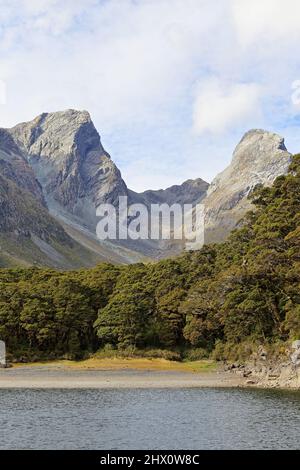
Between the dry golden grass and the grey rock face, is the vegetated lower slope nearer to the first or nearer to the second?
the grey rock face

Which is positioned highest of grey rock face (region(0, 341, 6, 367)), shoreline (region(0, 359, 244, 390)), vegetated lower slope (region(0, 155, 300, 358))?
vegetated lower slope (region(0, 155, 300, 358))

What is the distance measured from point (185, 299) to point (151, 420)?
5183 cm

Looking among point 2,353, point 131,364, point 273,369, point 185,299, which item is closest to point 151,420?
point 273,369

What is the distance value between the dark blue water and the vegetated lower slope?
19.6 meters

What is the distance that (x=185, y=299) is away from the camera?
93.8 m

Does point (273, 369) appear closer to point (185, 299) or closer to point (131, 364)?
point (131, 364)

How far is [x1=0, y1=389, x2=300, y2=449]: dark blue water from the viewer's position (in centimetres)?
3459

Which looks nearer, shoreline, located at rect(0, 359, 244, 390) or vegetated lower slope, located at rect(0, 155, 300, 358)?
shoreline, located at rect(0, 359, 244, 390)

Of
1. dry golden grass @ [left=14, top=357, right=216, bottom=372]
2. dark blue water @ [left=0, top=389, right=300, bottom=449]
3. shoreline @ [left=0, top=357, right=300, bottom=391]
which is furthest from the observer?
dry golden grass @ [left=14, top=357, right=216, bottom=372]

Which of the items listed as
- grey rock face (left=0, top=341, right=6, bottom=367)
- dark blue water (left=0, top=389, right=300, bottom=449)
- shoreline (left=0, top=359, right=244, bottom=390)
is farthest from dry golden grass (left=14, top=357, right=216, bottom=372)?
dark blue water (left=0, top=389, right=300, bottom=449)

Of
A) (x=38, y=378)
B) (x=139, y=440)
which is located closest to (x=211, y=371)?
(x=38, y=378)

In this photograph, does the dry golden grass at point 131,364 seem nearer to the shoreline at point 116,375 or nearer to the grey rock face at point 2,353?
the shoreline at point 116,375

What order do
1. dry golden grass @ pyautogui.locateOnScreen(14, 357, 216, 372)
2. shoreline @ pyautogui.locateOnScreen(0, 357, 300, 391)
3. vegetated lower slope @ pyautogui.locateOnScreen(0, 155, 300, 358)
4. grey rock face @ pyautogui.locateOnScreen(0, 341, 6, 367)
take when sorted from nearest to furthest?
shoreline @ pyautogui.locateOnScreen(0, 357, 300, 391)
vegetated lower slope @ pyautogui.locateOnScreen(0, 155, 300, 358)
dry golden grass @ pyautogui.locateOnScreen(14, 357, 216, 372)
grey rock face @ pyautogui.locateOnScreen(0, 341, 6, 367)

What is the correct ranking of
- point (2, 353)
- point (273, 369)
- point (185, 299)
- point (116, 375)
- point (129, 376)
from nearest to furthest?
1. point (273, 369)
2. point (129, 376)
3. point (116, 375)
4. point (2, 353)
5. point (185, 299)
